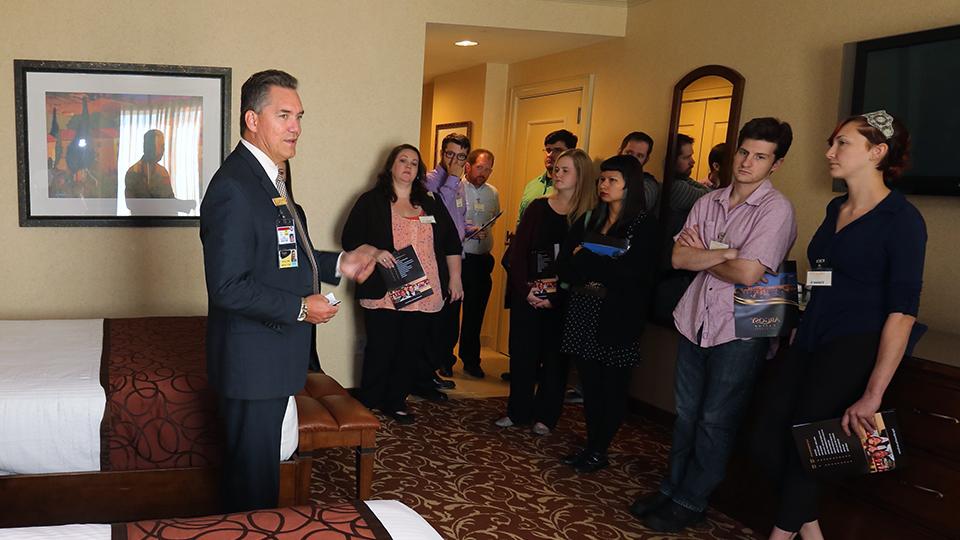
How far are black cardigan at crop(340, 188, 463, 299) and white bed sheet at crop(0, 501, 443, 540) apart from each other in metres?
2.54

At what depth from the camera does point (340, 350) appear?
477cm

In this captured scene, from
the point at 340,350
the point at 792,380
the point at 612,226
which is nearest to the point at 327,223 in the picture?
the point at 340,350

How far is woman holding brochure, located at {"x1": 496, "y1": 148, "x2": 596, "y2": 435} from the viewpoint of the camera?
13.1 ft

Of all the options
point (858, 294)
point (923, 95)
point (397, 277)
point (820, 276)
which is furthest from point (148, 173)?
point (923, 95)

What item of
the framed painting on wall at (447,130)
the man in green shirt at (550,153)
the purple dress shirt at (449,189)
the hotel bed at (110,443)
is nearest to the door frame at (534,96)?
the man in green shirt at (550,153)

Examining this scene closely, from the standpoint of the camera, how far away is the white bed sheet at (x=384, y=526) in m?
1.48

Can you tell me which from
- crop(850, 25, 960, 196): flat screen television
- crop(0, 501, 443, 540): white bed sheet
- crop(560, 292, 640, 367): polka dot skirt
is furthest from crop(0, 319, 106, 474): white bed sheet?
crop(850, 25, 960, 196): flat screen television

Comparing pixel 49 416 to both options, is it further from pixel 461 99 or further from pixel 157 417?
pixel 461 99

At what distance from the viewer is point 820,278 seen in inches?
102

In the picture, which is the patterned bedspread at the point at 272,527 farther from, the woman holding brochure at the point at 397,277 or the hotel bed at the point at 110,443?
the woman holding brochure at the point at 397,277

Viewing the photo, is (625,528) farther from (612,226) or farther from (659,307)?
(659,307)

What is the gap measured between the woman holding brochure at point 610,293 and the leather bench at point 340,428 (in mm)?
1172

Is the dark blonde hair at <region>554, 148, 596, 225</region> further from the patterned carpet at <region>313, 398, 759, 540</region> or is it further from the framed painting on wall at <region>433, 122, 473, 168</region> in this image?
the framed painting on wall at <region>433, 122, 473, 168</region>

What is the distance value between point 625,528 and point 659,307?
5.56 feet
